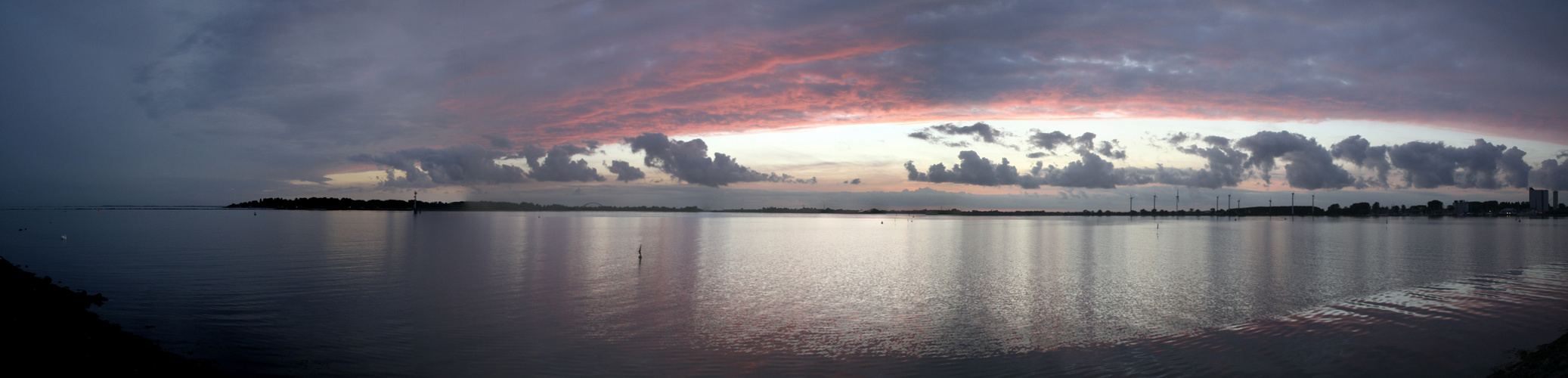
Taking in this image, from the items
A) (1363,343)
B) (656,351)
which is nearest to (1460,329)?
A: (1363,343)

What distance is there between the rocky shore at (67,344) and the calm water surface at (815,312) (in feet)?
3.66

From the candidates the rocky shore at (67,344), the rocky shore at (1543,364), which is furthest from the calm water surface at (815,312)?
the rocky shore at (67,344)

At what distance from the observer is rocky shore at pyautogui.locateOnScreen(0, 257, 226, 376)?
9.69 m

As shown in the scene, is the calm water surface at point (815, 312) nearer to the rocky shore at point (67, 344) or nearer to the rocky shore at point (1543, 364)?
the rocky shore at point (1543, 364)

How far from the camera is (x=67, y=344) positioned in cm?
1093

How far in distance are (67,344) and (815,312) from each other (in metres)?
15.3

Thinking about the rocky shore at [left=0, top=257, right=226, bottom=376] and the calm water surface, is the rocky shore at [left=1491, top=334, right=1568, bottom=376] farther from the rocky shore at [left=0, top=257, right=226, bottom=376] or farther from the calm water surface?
the rocky shore at [left=0, top=257, right=226, bottom=376]

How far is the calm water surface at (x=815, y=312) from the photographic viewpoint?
43.3 ft

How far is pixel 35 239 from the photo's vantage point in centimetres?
5072

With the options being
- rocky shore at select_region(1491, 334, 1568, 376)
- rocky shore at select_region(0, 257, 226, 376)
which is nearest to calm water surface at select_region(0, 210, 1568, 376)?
rocky shore at select_region(1491, 334, 1568, 376)

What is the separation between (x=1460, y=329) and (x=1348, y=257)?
30.2 metres

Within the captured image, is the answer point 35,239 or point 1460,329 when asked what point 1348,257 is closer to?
point 1460,329

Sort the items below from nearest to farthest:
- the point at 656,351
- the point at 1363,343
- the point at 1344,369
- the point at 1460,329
→ the point at 1344,369 → the point at 656,351 → the point at 1363,343 → the point at 1460,329

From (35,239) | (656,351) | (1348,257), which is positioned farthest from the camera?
(35,239)
